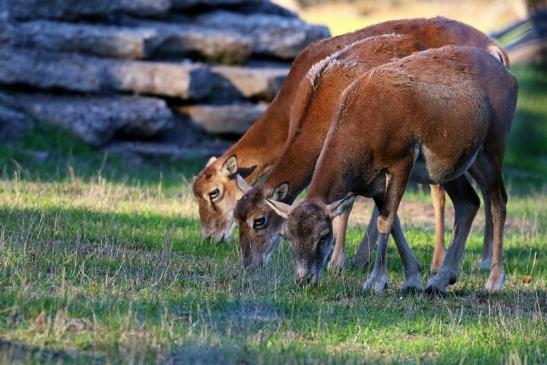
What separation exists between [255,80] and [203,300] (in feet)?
35.0

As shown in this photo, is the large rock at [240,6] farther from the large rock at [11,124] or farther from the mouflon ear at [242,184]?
the mouflon ear at [242,184]

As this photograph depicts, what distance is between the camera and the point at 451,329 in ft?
26.1

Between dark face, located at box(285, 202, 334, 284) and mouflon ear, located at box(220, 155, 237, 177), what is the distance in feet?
10.3

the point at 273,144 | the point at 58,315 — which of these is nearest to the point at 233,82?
the point at 273,144

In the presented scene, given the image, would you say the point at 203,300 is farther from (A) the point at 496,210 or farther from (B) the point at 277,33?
(B) the point at 277,33

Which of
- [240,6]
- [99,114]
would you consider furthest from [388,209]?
[240,6]

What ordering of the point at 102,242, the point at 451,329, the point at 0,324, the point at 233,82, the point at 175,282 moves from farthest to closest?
the point at 233,82 < the point at 102,242 < the point at 175,282 < the point at 451,329 < the point at 0,324

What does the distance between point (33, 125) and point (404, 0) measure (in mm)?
27491

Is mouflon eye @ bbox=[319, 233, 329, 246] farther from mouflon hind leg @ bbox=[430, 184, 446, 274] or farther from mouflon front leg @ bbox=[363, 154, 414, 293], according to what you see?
mouflon hind leg @ bbox=[430, 184, 446, 274]

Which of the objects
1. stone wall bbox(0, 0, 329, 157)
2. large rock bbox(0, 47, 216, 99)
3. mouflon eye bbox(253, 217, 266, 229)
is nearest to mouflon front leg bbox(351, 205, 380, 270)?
mouflon eye bbox(253, 217, 266, 229)

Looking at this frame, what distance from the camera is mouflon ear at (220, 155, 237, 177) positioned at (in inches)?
475

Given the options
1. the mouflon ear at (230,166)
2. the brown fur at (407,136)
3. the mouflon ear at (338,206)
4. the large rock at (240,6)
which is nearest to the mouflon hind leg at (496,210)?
the brown fur at (407,136)

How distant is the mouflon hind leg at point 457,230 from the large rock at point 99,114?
7.45 metres

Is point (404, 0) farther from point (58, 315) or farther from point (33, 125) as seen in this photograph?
point (58, 315)
